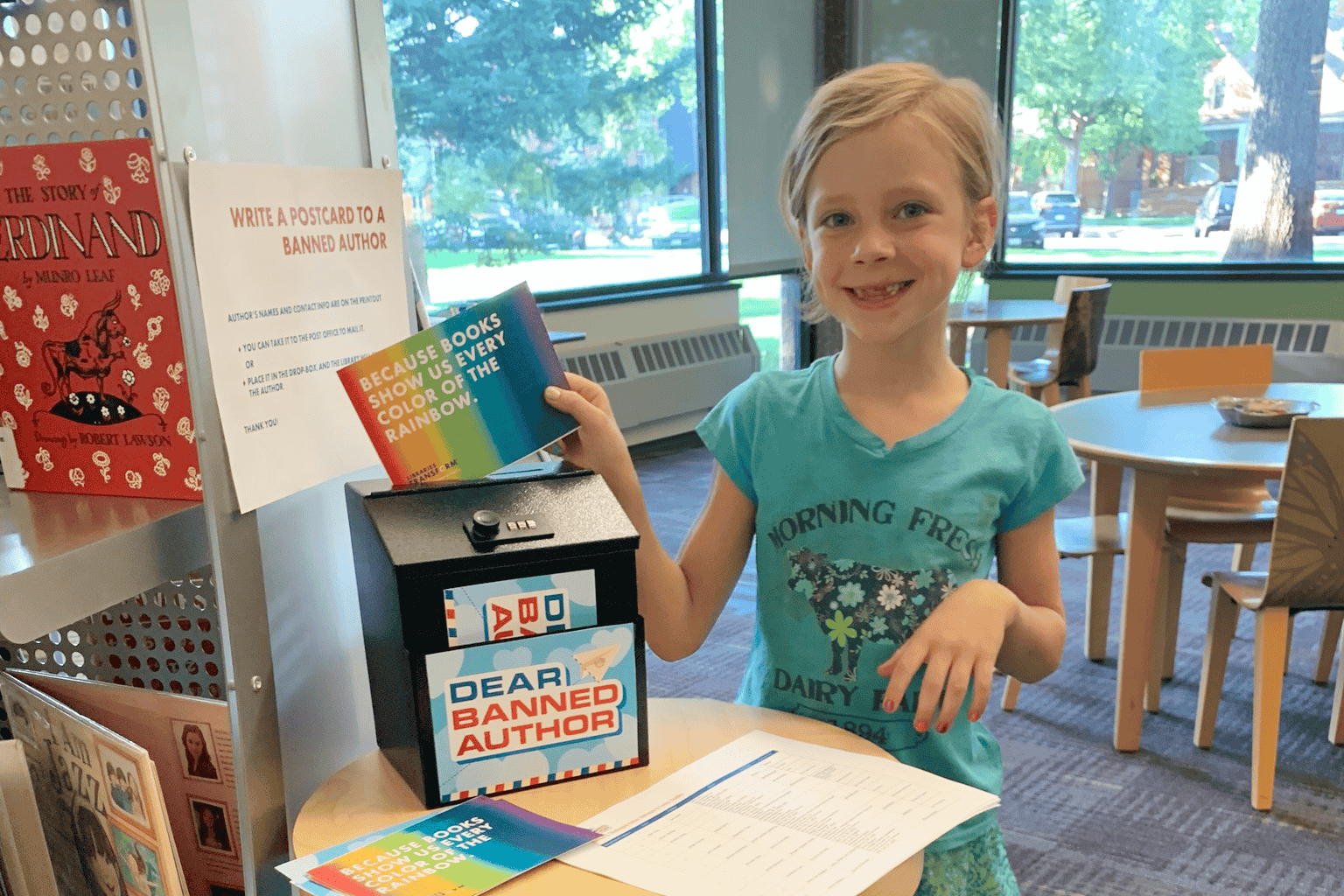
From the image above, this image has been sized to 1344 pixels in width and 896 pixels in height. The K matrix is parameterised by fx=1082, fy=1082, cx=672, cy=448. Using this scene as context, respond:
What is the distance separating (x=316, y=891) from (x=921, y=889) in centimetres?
59

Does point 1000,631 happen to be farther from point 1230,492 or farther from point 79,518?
point 1230,492

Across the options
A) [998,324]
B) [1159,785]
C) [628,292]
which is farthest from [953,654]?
[628,292]

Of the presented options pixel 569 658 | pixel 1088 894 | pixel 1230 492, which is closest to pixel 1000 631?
pixel 569 658

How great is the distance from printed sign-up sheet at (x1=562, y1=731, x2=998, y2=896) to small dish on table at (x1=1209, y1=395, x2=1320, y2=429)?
2.06 metres

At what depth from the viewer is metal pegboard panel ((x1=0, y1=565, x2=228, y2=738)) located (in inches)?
35.3

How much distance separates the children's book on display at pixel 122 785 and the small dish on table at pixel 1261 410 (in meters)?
2.39

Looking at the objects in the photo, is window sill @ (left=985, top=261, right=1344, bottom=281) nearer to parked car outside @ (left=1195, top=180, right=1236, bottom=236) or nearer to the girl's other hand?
parked car outside @ (left=1195, top=180, right=1236, bottom=236)

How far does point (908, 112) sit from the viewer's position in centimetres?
101

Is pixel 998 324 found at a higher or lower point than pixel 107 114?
lower

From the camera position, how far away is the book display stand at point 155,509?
674 millimetres

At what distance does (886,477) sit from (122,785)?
2.31 feet

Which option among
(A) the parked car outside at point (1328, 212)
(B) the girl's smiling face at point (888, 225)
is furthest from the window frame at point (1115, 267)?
(B) the girl's smiling face at point (888, 225)

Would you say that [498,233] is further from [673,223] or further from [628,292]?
[673,223]

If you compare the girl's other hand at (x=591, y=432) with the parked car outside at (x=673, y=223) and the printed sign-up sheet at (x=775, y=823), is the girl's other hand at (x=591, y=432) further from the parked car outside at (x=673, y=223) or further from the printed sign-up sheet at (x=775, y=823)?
the parked car outside at (x=673, y=223)
